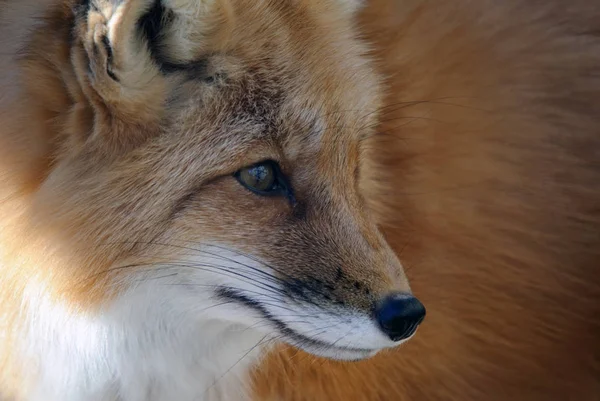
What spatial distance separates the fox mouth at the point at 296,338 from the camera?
6.06 feet

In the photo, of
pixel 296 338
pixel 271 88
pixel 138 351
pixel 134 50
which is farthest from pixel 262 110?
pixel 138 351

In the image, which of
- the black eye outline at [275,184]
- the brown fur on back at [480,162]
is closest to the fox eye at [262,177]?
the black eye outline at [275,184]

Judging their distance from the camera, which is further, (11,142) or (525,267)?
(525,267)

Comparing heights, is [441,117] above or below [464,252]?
above

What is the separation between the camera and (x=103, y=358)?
1.99 meters

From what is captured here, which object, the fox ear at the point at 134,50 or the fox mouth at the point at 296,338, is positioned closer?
the fox ear at the point at 134,50

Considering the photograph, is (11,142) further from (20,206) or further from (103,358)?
(103,358)

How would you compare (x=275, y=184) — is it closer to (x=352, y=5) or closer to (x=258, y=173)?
(x=258, y=173)

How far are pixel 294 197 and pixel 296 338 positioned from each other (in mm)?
362

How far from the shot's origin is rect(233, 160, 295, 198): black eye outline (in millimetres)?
1788

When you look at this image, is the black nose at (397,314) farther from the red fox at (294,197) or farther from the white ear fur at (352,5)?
the white ear fur at (352,5)

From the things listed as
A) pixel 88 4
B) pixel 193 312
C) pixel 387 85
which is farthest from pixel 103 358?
pixel 387 85

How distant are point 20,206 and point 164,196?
0.38 metres

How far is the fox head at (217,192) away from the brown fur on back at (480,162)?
525 mm
